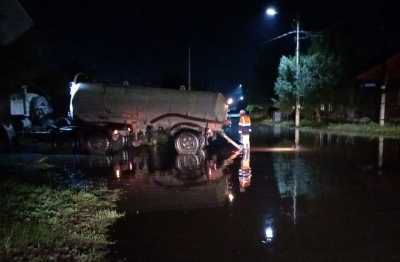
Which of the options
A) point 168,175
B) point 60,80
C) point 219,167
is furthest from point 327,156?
point 60,80

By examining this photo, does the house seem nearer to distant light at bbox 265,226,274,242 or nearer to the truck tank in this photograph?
the truck tank

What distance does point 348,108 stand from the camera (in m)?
40.7

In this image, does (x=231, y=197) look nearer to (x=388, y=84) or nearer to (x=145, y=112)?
(x=145, y=112)

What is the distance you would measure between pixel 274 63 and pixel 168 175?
47295mm

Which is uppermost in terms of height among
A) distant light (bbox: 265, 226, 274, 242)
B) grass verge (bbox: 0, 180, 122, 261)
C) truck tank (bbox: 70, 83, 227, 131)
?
truck tank (bbox: 70, 83, 227, 131)

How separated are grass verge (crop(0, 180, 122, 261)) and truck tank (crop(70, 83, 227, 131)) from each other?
31.2ft

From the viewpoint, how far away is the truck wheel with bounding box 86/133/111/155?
61.8 feet

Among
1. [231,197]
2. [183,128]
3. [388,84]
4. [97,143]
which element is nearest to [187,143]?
[183,128]

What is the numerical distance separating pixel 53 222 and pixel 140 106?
41.5ft

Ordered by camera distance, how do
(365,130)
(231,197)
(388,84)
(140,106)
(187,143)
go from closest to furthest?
1. (231,197)
2. (187,143)
3. (140,106)
4. (365,130)
5. (388,84)

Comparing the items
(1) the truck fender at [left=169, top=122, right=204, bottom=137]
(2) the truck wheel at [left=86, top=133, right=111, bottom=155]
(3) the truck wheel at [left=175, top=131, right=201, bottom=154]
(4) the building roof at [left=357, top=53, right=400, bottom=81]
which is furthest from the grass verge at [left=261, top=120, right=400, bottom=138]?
(2) the truck wheel at [left=86, top=133, right=111, bottom=155]

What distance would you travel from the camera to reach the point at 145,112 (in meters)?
19.8

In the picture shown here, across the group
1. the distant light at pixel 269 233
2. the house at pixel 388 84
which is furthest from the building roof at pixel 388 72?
the distant light at pixel 269 233

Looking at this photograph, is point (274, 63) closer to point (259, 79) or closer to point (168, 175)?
point (259, 79)
